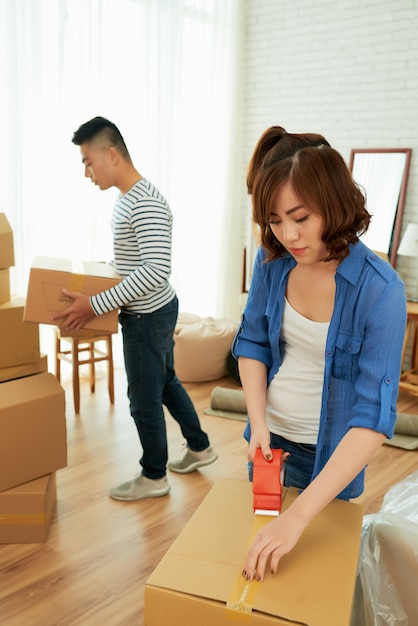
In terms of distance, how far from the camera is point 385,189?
176 inches

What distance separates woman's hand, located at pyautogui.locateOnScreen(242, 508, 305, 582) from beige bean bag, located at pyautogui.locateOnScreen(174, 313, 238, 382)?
3221 millimetres

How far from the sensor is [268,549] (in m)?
0.94

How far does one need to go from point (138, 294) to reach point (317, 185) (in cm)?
Answer: 138

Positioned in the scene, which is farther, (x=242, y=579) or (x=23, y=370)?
(x=23, y=370)

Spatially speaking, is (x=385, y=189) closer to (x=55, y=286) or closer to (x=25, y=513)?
(x=55, y=286)

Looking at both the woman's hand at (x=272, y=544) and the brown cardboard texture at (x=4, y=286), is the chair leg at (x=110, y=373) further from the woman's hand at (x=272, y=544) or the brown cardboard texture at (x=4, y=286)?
the woman's hand at (x=272, y=544)

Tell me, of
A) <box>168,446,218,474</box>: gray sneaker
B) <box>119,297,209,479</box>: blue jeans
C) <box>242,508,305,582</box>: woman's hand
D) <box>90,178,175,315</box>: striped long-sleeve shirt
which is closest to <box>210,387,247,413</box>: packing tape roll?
<box>168,446,218,474</box>: gray sneaker

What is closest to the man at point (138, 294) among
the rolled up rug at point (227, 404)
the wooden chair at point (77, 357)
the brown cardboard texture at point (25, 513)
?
the brown cardboard texture at point (25, 513)

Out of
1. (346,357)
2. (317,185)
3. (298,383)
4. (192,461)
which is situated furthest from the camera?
(192,461)

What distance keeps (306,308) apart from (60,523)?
5.35 feet

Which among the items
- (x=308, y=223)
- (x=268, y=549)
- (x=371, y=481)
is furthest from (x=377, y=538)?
(x=371, y=481)

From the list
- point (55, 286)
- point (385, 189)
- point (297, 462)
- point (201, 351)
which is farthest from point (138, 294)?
point (385, 189)

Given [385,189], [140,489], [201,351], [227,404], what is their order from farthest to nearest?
[385,189] → [201,351] → [227,404] → [140,489]

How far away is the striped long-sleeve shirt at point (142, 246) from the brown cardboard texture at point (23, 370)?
371 millimetres
